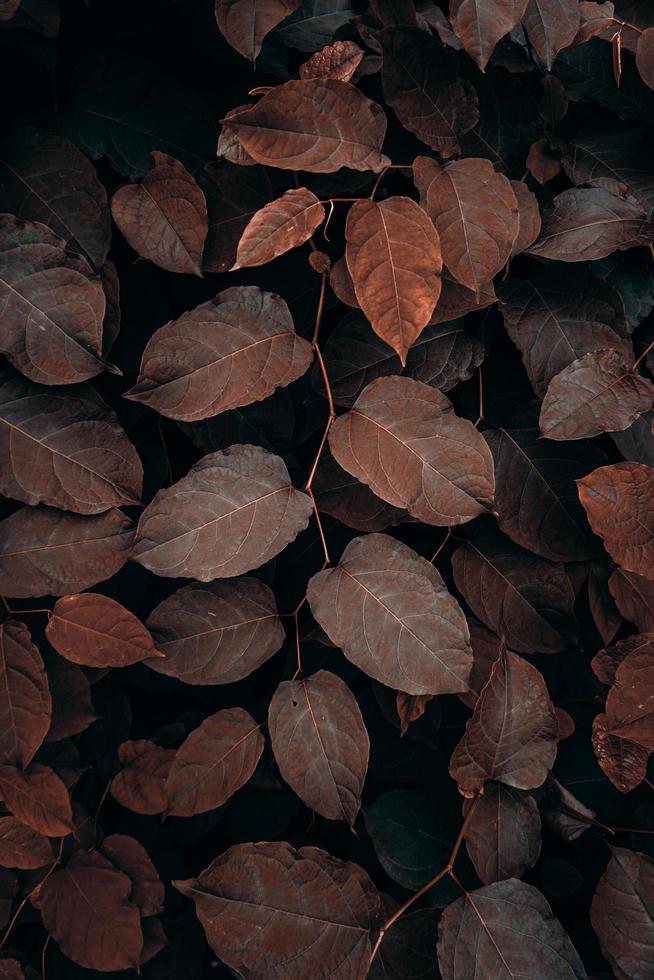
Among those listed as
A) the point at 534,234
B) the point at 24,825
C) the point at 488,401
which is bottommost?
the point at 24,825

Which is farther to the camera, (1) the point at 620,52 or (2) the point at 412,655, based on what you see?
(1) the point at 620,52

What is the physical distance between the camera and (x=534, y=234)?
0.88 metres

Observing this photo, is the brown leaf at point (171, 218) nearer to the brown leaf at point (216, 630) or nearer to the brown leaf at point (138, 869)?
the brown leaf at point (216, 630)

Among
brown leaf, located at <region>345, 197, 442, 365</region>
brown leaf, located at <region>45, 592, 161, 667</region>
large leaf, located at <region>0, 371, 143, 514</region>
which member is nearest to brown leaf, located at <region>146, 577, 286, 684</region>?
brown leaf, located at <region>45, 592, 161, 667</region>

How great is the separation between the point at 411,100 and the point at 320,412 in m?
0.38

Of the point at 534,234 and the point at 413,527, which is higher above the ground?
the point at 534,234

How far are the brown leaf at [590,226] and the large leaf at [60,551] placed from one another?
Answer: 587 mm

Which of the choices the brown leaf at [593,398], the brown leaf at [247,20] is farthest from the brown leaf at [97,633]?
the brown leaf at [247,20]

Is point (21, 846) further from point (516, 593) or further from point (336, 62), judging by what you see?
point (336, 62)

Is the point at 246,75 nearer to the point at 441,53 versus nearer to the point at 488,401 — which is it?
the point at 441,53

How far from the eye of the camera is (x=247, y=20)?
2.66 ft

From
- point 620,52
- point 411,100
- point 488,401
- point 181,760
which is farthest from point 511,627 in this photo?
point 620,52

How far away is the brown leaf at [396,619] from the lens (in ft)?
Result: 2.62

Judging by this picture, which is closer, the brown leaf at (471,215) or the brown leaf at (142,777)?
the brown leaf at (471,215)
